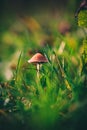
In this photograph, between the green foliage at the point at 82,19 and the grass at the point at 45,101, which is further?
the green foliage at the point at 82,19

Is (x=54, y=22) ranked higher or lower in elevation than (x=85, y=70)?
→ higher

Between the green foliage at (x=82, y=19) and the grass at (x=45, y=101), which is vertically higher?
the green foliage at (x=82, y=19)

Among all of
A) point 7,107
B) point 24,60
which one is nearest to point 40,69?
point 24,60

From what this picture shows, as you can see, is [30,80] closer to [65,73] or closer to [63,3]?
[65,73]

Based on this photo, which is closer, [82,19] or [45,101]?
[45,101]

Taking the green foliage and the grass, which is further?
the green foliage

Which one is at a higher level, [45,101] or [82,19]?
[82,19]

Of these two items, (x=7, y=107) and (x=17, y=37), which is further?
(x=17, y=37)

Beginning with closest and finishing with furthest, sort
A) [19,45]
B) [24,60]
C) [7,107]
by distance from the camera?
[7,107]
[24,60]
[19,45]

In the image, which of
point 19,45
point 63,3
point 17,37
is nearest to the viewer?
point 19,45

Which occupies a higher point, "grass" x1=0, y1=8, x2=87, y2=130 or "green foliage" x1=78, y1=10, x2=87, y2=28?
"green foliage" x1=78, y1=10, x2=87, y2=28

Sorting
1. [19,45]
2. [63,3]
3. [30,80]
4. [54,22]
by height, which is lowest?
[30,80]
